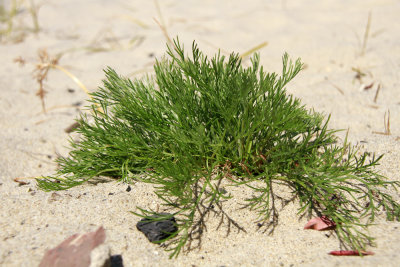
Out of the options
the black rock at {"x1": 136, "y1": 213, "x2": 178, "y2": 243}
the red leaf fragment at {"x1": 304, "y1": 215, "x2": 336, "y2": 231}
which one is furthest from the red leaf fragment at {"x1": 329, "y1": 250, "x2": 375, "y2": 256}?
the black rock at {"x1": 136, "y1": 213, "x2": 178, "y2": 243}

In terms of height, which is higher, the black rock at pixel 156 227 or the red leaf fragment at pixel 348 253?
the red leaf fragment at pixel 348 253

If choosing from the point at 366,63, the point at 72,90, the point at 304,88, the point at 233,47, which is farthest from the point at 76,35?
the point at 366,63

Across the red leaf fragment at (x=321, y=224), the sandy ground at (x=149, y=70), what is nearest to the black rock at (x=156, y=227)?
the sandy ground at (x=149, y=70)

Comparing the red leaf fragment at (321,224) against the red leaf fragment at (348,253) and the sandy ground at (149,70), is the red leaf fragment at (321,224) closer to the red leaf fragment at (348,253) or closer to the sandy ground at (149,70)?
the sandy ground at (149,70)

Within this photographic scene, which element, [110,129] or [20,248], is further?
[110,129]

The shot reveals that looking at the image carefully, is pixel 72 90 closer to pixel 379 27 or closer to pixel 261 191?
pixel 261 191

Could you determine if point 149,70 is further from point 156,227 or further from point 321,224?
point 321,224
